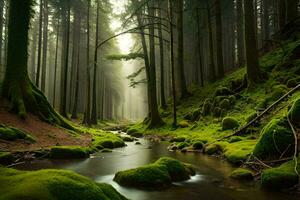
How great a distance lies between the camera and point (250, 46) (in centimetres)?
1588

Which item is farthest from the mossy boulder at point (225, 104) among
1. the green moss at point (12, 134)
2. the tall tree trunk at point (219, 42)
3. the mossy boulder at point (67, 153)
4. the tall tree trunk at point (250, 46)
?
the green moss at point (12, 134)

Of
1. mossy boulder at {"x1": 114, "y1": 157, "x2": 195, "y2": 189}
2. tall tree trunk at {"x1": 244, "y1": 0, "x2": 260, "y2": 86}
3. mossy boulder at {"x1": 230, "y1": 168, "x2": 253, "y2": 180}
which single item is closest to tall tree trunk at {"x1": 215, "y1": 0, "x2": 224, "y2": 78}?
tall tree trunk at {"x1": 244, "y1": 0, "x2": 260, "y2": 86}

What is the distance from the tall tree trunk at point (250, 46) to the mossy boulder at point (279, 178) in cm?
1017

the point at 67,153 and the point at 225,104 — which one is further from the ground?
the point at 225,104

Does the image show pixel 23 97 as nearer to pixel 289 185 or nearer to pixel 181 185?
pixel 181 185

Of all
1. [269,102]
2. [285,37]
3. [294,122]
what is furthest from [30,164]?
[285,37]

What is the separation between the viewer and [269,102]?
1301 centimetres

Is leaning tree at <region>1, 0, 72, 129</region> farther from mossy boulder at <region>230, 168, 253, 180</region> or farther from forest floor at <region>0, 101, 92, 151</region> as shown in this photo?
mossy boulder at <region>230, 168, 253, 180</region>

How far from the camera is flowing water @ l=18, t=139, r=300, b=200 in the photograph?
19.1 ft

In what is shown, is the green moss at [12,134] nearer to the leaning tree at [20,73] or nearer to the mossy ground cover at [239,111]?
the leaning tree at [20,73]

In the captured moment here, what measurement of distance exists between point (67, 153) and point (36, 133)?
2.42 metres

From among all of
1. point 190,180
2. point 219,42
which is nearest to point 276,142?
point 190,180

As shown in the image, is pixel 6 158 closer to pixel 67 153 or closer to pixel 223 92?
pixel 67 153

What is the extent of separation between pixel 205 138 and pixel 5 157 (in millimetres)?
8031
